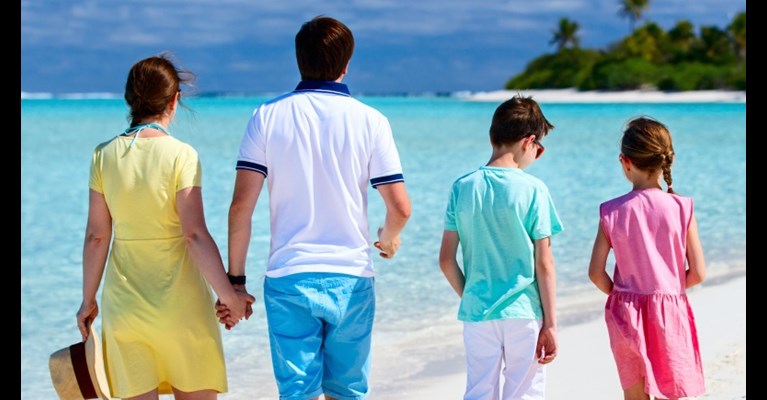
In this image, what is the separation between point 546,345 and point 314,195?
92 centimetres

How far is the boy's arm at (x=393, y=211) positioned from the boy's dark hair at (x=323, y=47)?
1.33ft

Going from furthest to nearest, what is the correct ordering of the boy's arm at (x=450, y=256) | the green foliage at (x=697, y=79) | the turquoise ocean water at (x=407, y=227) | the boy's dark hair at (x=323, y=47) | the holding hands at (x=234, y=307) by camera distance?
the green foliage at (x=697, y=79), the turquoise ocean water at (x=407, y=227), the boy's arm at (x=450, y=256), the holding hands at (x=234, y=307), the boy's dark hair at (x=323, y=47)

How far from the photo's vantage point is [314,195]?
2.91 metres

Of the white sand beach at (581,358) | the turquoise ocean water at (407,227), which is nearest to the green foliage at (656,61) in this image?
the turquoise ocean water at (407,227)

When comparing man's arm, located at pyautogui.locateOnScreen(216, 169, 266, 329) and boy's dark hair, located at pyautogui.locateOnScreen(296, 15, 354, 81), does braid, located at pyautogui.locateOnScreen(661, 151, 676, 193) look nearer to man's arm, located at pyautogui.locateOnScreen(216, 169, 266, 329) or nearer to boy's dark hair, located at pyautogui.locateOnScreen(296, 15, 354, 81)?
boy's dark hair, located at pyautogui.locateOnScreen(296, 15, 354, 81)

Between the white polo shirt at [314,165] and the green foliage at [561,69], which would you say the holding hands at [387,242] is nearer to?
the white polo shirt at [314,165]

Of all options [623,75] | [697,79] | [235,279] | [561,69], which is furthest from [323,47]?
[561,69]

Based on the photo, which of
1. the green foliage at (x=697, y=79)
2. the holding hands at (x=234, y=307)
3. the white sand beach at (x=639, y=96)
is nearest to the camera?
the holding hands at (x=234, y=307)

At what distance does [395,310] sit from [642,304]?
133 inches

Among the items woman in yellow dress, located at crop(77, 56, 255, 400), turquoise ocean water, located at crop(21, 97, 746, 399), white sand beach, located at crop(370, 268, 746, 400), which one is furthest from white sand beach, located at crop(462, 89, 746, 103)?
woman in yellow dress, located at crop(77, 56, 255, 400)

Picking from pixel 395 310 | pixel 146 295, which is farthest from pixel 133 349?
pixel 395 310

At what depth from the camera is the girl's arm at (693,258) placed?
126 inches

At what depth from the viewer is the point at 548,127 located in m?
3.13

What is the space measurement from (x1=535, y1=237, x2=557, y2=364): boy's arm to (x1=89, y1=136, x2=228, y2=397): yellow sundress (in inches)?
43.3
